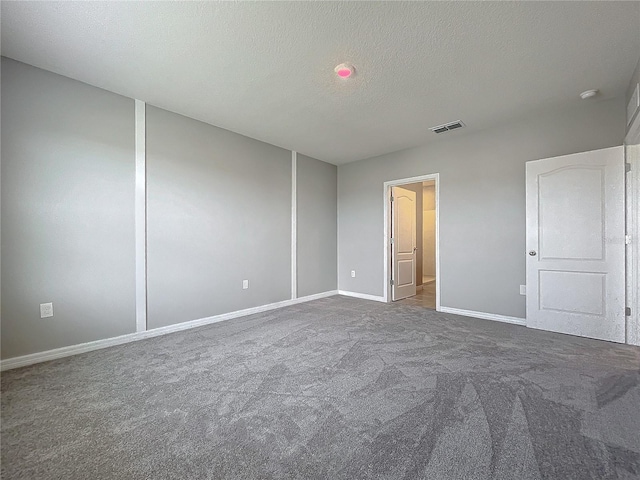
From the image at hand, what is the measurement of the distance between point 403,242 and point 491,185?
1835 mm

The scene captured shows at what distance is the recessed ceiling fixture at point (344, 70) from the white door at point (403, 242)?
2.70 meters

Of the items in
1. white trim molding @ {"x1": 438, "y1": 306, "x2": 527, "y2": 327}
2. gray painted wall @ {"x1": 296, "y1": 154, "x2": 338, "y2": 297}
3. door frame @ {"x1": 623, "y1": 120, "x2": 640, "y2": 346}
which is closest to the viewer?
door frame @ {"x1": 623, "y1": 120, "x2": 640, "y2": 346}

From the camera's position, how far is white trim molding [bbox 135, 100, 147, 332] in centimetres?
303

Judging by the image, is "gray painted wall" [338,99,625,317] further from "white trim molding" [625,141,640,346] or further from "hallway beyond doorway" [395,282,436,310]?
"hallway beyond doorway" [395,282,436,310]

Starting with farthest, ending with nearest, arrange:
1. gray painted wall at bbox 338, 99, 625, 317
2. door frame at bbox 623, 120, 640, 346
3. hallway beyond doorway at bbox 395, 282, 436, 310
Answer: hallway beyond doorway at bbox 395, 282, 436, 310
gray painted wall at bbox 338, 99, 625, 317
door frame at bbox 623, 120, 640, 346

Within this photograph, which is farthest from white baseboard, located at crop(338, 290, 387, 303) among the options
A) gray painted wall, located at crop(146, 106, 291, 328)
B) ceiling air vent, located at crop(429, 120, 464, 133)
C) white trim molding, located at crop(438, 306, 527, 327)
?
ceiling air vent, located at crop(429, 120, 464, 133)

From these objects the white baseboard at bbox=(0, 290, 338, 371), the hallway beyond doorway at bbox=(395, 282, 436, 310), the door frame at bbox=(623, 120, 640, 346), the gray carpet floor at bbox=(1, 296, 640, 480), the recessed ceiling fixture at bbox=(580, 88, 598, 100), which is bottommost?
the hallway beyond doorway at bbox=(395, 282, 436, 310)

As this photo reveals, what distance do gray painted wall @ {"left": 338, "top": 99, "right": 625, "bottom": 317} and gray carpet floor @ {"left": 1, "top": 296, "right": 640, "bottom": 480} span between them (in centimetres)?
101

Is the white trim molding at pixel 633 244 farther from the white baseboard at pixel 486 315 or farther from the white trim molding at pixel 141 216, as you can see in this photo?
the white trim molding at pixel 141 216

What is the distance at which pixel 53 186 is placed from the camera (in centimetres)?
254

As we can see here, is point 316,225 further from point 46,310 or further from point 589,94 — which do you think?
point 589,94

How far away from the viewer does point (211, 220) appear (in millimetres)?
3684

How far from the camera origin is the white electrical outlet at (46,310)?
97.6 inches

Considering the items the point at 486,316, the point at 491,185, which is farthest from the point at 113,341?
the point at 491,185
